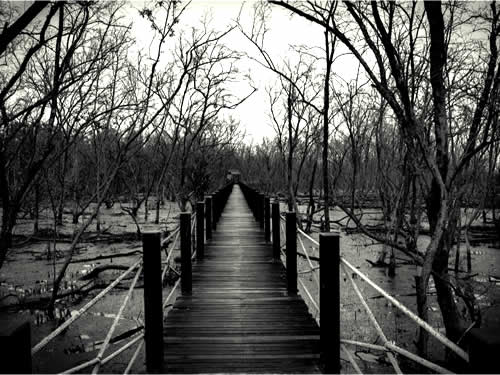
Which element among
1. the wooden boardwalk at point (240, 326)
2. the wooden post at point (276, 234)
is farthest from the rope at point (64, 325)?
the wooden post at point (276, 234)

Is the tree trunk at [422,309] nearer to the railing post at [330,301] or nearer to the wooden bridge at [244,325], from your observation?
the wooden bridge at [244,325]

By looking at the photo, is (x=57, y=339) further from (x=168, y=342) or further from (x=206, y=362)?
(x=206, y=362)

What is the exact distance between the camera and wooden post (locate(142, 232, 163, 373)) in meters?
3.88

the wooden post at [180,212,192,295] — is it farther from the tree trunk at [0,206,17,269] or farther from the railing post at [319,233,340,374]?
the railing post at [319,233,340,374]

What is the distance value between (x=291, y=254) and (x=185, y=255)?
5.37 ft

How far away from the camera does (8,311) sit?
350 inches

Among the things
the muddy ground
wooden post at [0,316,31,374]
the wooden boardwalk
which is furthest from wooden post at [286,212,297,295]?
wooden post at [0,316,31,374]

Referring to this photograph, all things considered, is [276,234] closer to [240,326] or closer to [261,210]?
[240,326]

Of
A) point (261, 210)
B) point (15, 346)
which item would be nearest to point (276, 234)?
point (261, 210)

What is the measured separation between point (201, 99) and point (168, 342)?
49.4ft

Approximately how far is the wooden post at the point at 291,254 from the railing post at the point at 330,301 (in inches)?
100

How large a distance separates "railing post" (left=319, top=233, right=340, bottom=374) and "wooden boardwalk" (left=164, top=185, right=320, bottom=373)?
23 centimetres

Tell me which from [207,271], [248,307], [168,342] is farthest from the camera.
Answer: [207,271]

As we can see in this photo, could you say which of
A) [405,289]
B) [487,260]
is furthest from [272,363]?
[487,260]
